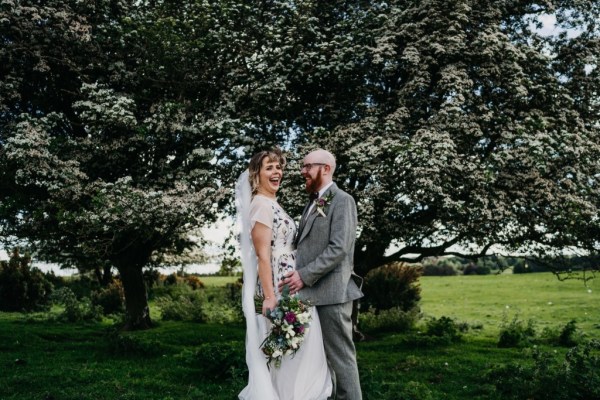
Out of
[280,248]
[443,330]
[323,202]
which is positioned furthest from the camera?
[443,330]

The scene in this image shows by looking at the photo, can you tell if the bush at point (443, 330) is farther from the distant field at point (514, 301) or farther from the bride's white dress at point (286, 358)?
the bride's white dress at point (286, 358)

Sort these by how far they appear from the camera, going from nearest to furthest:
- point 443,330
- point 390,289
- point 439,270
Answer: point 443,330, point 390,289, point 439,270

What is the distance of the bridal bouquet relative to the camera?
19.2ft

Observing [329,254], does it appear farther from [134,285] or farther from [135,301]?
[135,301]

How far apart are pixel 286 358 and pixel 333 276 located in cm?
103

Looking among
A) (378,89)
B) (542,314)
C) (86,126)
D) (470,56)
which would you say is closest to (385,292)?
(542,314)


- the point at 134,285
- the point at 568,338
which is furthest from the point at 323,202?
the point at 568,338

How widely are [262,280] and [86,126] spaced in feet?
36.2

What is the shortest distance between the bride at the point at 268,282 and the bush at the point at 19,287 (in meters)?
22.7

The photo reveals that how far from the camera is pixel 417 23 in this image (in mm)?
14758

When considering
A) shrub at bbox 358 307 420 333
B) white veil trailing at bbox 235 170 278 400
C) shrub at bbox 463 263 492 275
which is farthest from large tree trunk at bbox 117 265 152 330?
shrub at bbox 463 263 492 275

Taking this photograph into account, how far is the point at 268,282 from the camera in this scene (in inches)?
240

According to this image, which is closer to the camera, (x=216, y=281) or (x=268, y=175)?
(x=268, y=175)

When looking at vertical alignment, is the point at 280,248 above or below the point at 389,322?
above
